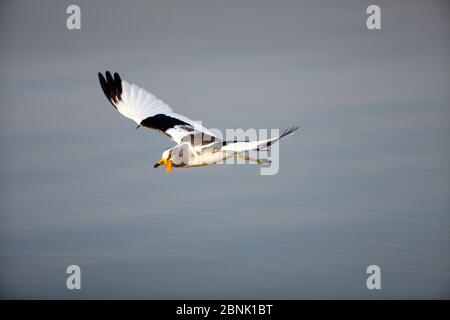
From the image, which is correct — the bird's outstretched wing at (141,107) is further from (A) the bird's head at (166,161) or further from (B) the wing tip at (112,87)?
(A) the bird's head at (166,161)

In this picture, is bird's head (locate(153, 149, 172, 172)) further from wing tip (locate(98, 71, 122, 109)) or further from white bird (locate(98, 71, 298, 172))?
wing tip (locate(98, 71, 122, 109))

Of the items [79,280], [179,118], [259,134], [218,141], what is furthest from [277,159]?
[79,280]

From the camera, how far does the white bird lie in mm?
8453

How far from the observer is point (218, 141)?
28.1ft

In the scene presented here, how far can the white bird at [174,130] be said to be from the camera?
27.7 ft

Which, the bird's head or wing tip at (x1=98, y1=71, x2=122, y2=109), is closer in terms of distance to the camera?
the bird's head

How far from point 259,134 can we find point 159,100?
4.53ft

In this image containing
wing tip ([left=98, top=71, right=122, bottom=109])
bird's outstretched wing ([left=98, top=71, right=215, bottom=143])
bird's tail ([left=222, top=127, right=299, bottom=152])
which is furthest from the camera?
wing tip ([left=98, top=71, right=122, bottom=109])

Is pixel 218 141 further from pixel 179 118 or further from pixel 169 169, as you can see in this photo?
pixel 179 118

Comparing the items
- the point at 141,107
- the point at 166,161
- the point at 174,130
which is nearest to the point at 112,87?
the point at 141,107

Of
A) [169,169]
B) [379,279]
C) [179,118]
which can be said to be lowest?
[379,279]

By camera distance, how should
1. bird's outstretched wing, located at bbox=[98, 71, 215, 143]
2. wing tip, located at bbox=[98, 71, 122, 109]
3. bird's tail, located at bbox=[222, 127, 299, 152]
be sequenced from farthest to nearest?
1. wing tip, located at bbox=[98, 71, 122, 109]
2. bird's outstretched wing, located at bbox=[98, 71, 215, 143]
3. bird's tail, located at bbox=[222, 127, 299, 152]

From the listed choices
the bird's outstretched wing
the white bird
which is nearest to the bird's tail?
the white bird

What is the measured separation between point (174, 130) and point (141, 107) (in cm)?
84
